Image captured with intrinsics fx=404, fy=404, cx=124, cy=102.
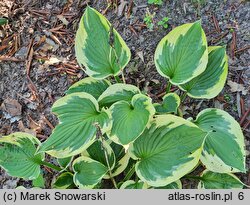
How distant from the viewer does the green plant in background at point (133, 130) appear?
188 centimetres

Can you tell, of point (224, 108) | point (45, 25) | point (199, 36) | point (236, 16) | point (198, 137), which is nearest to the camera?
point (198, 137)

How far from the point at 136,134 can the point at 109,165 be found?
362mm

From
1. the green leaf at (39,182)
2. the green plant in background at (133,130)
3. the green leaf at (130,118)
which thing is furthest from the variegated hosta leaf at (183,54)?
the green leaf at (39,182)

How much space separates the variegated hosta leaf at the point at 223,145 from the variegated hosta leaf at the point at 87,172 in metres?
0.52

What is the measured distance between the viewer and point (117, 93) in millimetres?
2102

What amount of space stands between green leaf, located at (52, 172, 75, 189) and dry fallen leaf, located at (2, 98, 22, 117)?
1.77ft

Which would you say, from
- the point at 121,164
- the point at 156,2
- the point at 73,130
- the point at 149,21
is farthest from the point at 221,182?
the point at 156,2

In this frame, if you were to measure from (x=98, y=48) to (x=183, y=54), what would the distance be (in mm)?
454

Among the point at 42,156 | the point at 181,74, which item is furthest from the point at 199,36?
the point at 42,156

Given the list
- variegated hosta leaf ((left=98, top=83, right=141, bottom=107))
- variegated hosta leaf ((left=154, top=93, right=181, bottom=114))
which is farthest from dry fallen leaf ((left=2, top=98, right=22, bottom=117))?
variegated hosta leaf ((left=154, top=93, right=181, bottom=114))

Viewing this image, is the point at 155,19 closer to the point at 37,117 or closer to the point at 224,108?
the point at 224,108

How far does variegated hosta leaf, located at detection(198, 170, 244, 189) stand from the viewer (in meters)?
2.06

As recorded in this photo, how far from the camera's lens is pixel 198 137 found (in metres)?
1.83

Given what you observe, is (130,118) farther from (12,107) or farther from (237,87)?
(12,107)
